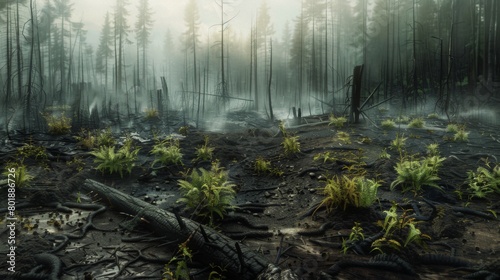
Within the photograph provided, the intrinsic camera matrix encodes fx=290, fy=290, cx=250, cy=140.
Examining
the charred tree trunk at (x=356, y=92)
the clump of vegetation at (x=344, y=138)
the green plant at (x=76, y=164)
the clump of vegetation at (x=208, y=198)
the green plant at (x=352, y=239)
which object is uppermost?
the charred tree trunk at (x=356, y=92)

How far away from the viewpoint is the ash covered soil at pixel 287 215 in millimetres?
3969

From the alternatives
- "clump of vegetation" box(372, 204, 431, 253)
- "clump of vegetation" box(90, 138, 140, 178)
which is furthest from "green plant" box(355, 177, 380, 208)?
"clump of vegetation" box(90, 138, 140, 178)

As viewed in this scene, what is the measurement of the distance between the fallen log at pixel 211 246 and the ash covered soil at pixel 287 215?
191mm

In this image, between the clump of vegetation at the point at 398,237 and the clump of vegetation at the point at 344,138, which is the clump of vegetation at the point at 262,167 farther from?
the clump of vegetation at the point at 398,237

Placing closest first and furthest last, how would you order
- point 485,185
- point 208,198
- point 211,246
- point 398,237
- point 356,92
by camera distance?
point 211,246 → point 398,237 → point 208,198 → point 485,185 → point 356,92

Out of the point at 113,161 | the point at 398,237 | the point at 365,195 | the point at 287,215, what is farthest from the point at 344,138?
the point at 113,161

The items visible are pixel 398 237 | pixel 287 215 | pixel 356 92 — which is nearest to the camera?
pixel 398 237

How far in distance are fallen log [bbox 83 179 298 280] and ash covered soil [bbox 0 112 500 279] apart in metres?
0.19

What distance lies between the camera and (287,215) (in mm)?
6508

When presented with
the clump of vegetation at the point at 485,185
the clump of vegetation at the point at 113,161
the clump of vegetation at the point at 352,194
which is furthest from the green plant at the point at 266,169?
the clump of vegetation at the point at 485,185

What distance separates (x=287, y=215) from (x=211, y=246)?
2.83 m

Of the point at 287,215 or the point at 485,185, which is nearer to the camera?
the point at 287,215

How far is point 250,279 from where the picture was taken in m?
3.52

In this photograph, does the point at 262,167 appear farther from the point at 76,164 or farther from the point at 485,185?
the point at 76,164
